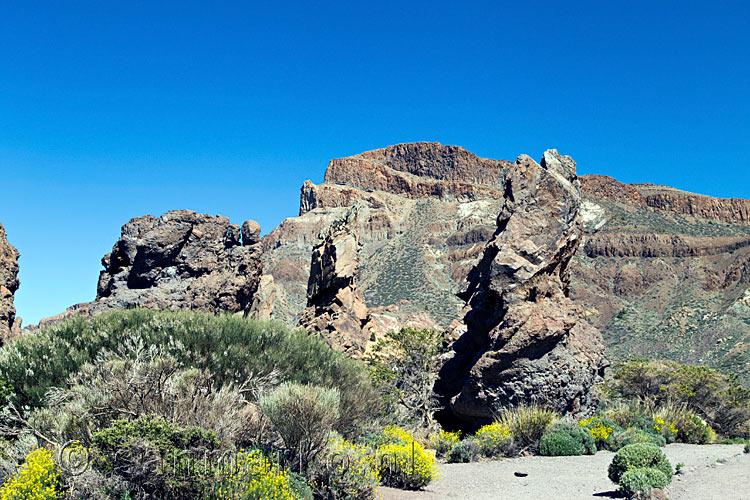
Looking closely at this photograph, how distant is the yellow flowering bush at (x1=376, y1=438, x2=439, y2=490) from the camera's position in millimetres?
9977

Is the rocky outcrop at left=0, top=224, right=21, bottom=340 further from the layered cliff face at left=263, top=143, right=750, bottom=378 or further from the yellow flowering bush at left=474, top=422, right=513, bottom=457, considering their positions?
the layered cliff face at left=263, top=143, right=750, bottom=378

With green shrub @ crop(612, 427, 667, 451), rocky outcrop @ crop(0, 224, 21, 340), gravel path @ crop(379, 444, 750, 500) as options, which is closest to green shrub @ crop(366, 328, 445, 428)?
gravel path @ crop(379, 444, 750, 500)

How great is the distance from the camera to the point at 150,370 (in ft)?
25.5

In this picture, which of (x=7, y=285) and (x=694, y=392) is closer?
(x=7, y=285)

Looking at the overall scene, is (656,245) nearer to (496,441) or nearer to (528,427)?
(528,427)

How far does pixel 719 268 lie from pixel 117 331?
244ft

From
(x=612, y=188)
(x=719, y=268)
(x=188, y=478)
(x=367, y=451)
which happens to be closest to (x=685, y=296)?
(x=719, y=268)

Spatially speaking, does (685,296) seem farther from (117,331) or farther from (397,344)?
(117,331)

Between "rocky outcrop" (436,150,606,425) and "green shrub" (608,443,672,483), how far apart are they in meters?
4.93

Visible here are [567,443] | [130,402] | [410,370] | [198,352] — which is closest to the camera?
[130,402]

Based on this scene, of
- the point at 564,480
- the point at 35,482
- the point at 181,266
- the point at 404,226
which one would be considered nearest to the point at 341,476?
the point at 35,482

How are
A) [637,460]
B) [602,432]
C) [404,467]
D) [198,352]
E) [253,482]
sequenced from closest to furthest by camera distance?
[253,482], [637,460], [404,467], [198,352], [602,432]

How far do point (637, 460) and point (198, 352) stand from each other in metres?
7.70

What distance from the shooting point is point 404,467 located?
32.9 feet
